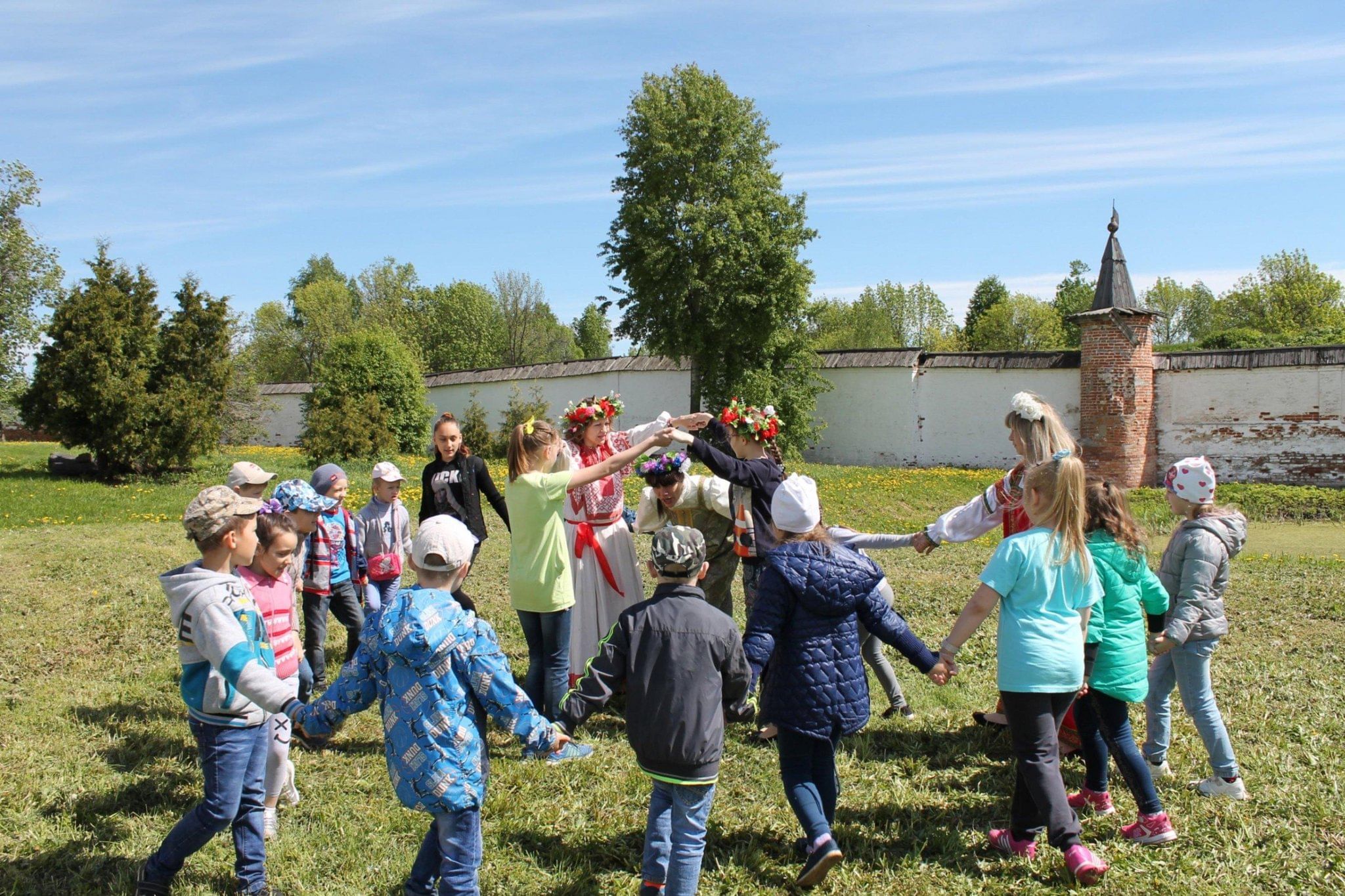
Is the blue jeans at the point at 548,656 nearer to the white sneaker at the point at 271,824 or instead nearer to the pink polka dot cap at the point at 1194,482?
the white sneaker at the point at 271,824

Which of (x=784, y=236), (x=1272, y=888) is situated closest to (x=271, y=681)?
(x=1272, y=888)

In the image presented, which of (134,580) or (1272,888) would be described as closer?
(1272,888)

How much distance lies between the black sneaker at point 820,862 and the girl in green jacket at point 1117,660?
1.21 m

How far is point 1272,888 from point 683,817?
7.36 feet

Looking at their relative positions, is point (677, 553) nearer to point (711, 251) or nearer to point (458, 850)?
point (458, 850)

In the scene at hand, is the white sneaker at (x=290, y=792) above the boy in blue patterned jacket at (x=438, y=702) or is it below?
below

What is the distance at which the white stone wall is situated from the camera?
23141mm

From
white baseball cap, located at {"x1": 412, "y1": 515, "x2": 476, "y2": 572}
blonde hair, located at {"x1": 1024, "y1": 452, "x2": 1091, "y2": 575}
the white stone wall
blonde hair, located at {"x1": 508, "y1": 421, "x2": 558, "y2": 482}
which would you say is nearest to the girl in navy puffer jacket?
blonde hair, located at {"x1": 1024, "y1": 452, "x2": 1091, "y2": 575}

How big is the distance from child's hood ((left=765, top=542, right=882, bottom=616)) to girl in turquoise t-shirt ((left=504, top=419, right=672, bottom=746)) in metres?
1.42

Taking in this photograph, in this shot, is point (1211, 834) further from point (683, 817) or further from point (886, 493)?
point (886, 493)

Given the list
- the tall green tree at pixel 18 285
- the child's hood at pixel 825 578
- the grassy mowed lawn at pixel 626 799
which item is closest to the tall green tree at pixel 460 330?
the tall green tree at pixel 18 285

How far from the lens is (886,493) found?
→ 69.1 feet

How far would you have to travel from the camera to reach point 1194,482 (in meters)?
4.13

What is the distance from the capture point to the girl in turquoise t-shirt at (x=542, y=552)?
481cm
